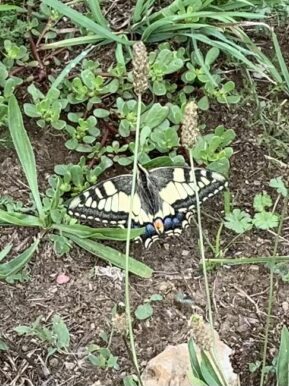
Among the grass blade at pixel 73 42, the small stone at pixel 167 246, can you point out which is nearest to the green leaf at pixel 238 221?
the small stone at pixel 167 246

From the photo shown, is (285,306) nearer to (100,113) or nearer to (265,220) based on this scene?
(265,220)

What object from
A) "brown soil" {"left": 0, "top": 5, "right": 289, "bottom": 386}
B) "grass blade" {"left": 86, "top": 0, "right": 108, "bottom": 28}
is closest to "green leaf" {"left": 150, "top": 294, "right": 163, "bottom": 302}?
"brown soil" {"left": 0, "top": 5, "right": 289, "bottom": 386}

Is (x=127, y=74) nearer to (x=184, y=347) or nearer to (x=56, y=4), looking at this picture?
(x=56, y=4)

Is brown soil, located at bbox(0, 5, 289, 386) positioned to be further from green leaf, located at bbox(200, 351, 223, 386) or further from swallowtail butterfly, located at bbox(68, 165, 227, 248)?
green leaf, located at bbox(200, 351, 223, 386)

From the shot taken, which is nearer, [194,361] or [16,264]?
[194,361]

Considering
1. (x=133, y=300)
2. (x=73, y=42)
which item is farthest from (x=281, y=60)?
(x=133, y=300)
